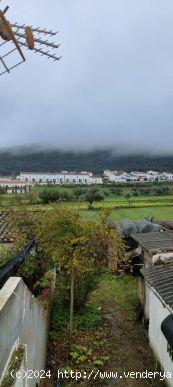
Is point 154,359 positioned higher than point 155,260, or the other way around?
point 155,260

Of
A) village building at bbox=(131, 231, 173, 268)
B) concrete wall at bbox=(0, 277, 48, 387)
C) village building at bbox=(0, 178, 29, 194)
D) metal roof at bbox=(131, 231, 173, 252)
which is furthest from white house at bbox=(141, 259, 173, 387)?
village building at bbox=(0, 178, 29, 194)

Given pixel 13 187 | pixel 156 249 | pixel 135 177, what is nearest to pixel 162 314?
pixel 156 249

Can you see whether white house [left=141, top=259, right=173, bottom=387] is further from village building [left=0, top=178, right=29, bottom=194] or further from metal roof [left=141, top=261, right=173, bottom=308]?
village building [left=0, top=178, right=29, bottom=194]

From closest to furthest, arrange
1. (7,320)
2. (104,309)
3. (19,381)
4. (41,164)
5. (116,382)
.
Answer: (7,320) < (19,381) < (116,382) < (104,309) < (41,164)

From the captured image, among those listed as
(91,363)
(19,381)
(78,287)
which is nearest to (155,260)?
(78,287)

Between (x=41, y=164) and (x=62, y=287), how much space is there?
583 ft

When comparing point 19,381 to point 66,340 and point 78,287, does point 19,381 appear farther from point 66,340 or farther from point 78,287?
point 78,287

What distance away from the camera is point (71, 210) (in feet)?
38.4

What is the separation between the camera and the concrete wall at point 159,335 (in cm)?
946

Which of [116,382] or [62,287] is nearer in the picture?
[116,382]

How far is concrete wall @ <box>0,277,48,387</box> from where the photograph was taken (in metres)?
4.89

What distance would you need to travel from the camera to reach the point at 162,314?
10.2 meters

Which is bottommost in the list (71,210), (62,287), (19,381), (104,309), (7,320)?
(104,309)

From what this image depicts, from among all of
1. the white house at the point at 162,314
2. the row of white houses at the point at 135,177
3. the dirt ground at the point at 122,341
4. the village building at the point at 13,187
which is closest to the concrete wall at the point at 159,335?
the white house at the point at 162,314
